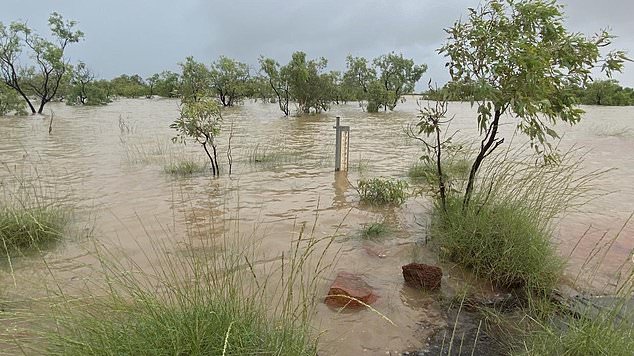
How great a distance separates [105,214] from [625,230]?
23.6 feet

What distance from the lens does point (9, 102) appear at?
86.2ft

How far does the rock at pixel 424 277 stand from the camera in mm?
3986

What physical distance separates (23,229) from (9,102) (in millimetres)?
26688

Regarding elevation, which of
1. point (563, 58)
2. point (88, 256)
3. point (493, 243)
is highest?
point (563, 58)

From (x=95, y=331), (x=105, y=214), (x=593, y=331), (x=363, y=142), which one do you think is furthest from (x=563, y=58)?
(x=363, y=142)

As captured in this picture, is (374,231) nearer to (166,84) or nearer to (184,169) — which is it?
(184,169)

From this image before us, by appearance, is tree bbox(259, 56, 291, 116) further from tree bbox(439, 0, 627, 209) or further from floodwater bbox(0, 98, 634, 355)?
tree bbox(439, 0, 627, 209)

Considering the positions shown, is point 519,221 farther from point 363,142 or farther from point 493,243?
point 363,142

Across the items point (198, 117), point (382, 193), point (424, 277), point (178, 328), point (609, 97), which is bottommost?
point (424, 277)

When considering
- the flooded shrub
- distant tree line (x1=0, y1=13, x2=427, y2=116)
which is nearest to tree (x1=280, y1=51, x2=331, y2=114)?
distant tree line (x1=0, y1=13, x2=427, y2=116)

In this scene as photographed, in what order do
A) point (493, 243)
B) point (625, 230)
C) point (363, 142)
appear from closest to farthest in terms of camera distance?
point (493, 243)
point (625, 230)
point (363, 142)

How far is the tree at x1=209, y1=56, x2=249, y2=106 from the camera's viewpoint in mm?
41469

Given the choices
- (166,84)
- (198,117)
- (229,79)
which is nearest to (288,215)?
(198,117)

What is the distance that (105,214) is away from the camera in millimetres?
6344
